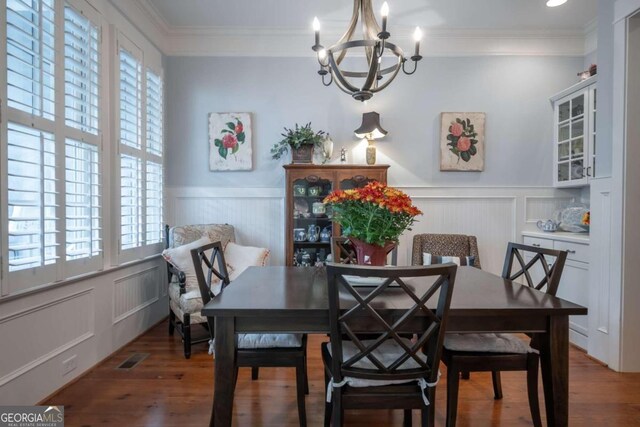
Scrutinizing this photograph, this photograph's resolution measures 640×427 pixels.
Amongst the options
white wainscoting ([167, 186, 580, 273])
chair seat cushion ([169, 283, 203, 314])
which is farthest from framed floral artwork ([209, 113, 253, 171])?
chair seat cushion ([169, 283, 203, 314])

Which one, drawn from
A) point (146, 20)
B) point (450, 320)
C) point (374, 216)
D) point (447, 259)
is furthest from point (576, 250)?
point (146, 20)

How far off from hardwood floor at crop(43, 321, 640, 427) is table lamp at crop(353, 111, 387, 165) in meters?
2.12

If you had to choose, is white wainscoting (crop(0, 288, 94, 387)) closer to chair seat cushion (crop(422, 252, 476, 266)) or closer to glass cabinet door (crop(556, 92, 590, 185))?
chair seat cushion (crop(422, 252, 476, 266))

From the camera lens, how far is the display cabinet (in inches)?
134

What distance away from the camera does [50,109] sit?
81.4 inches

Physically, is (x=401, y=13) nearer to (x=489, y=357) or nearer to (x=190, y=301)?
(x=489, y=357)

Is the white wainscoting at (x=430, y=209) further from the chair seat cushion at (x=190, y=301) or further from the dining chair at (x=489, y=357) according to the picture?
the dining chair at (x=489, y=357)

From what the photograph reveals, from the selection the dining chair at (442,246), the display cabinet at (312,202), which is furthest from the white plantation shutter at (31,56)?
the dining chair at (442,246)

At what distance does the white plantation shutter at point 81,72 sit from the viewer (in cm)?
224

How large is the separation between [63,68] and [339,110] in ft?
7.94

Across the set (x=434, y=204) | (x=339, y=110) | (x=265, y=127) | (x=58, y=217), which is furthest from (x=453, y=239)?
(x=58, y=217)

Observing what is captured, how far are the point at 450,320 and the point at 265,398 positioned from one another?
133 cm

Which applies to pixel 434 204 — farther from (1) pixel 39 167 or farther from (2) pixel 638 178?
(1) pixel 39 167

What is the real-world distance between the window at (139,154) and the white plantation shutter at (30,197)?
30.2 inches
